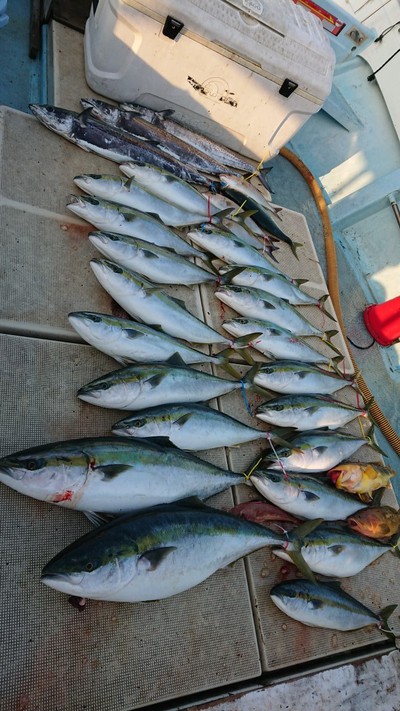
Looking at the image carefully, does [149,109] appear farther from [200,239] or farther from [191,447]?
[191,447]

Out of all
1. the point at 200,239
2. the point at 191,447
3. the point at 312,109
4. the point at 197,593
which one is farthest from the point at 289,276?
the point at 197,593

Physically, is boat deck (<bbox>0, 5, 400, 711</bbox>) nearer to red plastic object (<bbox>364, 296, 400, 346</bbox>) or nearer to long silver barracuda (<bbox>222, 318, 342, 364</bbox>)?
long silver barracuda (<bbox>222, 318, 342, 364</bbox>)

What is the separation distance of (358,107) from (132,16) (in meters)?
3.54

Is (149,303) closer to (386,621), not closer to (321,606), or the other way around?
(321,606)

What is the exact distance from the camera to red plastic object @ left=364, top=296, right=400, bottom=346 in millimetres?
4523

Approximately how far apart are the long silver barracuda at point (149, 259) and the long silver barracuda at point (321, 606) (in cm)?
188

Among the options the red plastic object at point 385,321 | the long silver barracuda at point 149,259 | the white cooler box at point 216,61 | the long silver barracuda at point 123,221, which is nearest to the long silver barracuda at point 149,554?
the long silver barracuda at point 149,259

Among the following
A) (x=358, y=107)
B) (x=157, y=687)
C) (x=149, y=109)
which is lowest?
(x=157, y=687)

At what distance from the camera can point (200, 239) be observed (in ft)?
10.4

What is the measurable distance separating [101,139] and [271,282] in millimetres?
1626

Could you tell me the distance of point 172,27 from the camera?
9.82 feet

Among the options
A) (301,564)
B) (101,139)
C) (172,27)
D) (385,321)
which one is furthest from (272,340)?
(172,27)

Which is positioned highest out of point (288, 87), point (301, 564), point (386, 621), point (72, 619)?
point (288, 87)

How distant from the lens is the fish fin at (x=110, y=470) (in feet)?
5.67
